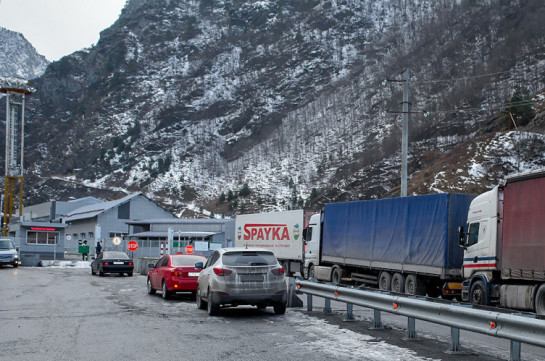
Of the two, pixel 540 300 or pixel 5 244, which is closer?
pixel 540 300

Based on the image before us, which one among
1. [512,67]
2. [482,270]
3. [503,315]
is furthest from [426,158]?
[503,315]

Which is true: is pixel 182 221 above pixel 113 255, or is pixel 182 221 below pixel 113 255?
above

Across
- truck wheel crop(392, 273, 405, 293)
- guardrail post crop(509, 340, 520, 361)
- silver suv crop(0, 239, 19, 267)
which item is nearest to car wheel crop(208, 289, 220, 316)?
guardrail post crop(509, 340, 520, 361)

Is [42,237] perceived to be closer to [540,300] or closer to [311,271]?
[311,271]

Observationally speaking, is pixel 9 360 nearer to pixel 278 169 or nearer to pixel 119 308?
pixel 119 308

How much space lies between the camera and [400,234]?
20234mm

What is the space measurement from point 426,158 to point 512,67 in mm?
46043

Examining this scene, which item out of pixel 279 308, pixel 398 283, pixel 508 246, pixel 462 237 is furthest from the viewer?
pixel 398 283

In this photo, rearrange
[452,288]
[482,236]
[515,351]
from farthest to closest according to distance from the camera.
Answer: [452,288] → [482,236] → [515,351]

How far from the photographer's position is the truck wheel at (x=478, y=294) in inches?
591

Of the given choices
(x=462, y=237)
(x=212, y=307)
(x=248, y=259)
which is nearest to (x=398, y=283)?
(x=462, y=237)

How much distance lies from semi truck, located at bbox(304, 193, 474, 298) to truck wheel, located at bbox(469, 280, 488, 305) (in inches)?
68.7

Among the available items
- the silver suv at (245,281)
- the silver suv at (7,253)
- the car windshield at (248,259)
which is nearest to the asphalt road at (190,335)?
the silver suv at (245,281)

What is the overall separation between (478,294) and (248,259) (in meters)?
6.14
